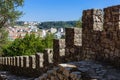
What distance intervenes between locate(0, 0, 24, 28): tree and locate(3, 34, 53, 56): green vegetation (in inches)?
99.3

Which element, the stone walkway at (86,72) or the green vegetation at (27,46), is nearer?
the stone walkway at (86,72)

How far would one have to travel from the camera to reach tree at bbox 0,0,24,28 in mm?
24203

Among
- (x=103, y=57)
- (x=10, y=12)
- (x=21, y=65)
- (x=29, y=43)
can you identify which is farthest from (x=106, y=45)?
(x=29, y=43)

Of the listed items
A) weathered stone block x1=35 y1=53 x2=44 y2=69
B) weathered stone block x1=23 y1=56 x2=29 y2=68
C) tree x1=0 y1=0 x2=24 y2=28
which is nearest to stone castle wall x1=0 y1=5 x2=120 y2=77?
weathered stone block x1=35 y1=53 x2=44 y2=69

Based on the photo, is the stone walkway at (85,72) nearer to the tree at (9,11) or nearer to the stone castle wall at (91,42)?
the stone castle wall at (91,42)

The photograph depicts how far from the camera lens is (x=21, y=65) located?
14.4 metres

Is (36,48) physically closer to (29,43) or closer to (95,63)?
(29,43)

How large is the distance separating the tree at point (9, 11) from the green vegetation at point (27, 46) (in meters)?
2.52

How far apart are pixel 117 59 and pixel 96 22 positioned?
60.6 inches

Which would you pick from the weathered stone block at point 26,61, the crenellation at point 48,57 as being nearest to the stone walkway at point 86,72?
the crenellation at point 48,57

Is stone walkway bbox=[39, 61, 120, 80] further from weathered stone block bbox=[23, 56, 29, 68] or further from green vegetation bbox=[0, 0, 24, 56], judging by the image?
green vegetation bbox=[0, 0, 24, 56]

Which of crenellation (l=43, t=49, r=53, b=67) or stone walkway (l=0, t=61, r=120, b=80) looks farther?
crenellation (l=43, t=49, r=53, b=67)

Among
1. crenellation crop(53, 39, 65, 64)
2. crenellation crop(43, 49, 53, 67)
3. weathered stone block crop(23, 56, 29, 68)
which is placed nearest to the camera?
crenellation crop(53, 39, 65, 64)

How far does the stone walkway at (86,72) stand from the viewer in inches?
285
